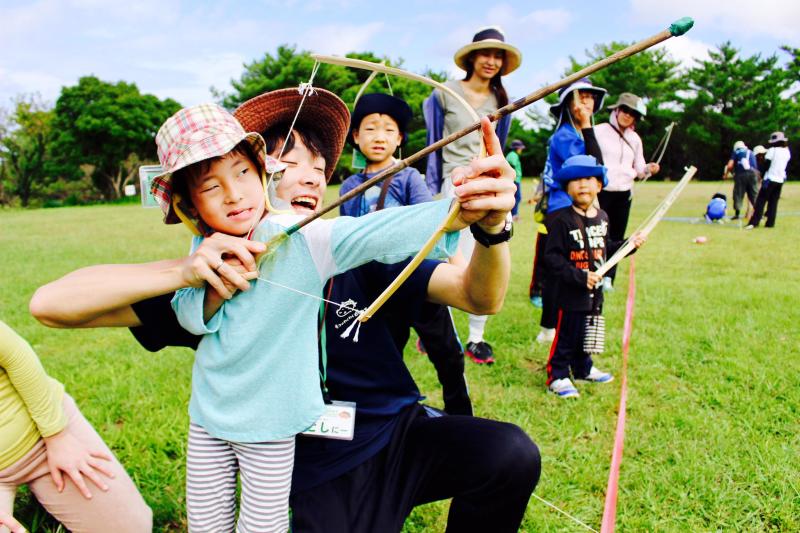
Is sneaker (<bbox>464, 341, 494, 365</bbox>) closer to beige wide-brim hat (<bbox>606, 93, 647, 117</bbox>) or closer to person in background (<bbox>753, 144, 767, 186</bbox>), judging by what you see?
beige wide-brim hat (<bbox>606, 93, 647, 117</bbox>)

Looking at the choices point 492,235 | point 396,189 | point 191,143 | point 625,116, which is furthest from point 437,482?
point 625,116

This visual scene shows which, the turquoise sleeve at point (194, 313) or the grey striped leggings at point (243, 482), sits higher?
the turquoise sleeve at point (194, 313)

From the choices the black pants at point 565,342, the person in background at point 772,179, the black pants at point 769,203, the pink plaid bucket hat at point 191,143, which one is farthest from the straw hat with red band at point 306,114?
the black pants at point 769,203

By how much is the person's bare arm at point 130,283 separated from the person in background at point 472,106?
256 cm

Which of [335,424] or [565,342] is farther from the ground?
[335,424]

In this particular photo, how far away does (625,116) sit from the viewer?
6250 millimetres

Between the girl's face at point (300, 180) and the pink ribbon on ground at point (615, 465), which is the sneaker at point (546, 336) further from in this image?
the girl's face at point (300, 180)

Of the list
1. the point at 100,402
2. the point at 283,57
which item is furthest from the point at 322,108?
the point at 283,57

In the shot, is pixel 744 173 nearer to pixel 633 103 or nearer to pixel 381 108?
pixel 633 103

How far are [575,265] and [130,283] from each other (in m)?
3.08

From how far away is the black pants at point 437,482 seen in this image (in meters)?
1.66

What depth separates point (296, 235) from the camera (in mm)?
1573

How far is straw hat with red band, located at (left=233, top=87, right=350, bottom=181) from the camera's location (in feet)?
6.40

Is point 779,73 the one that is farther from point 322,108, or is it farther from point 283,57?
point 322,108
